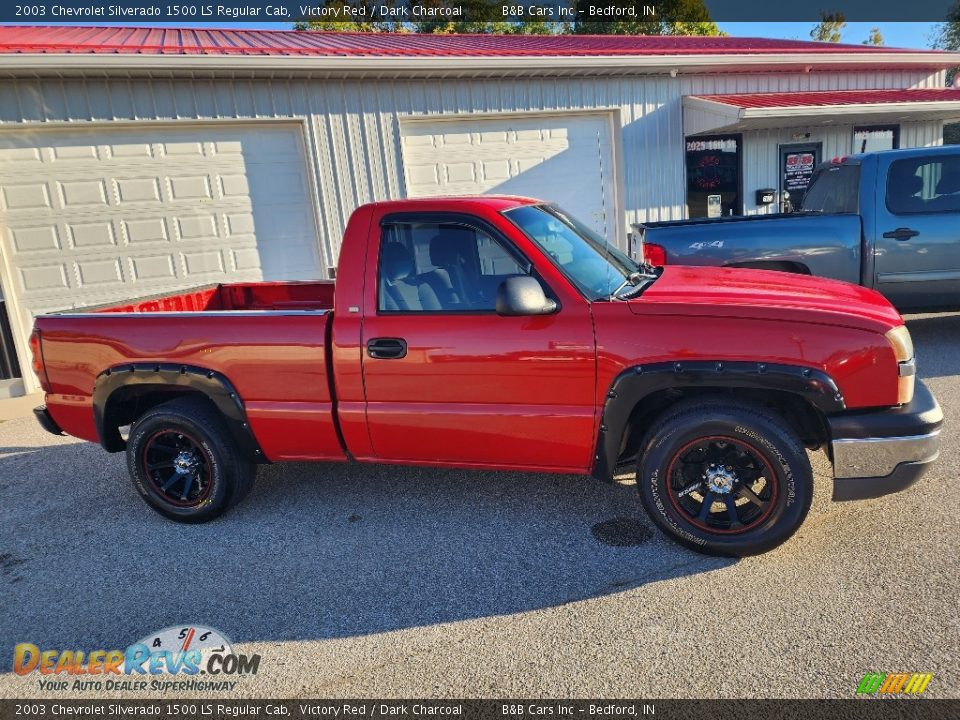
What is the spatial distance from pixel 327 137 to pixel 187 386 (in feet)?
19.2

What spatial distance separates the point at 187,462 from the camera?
13.1ft

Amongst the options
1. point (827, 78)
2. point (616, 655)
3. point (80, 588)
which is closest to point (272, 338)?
point (80, 588)

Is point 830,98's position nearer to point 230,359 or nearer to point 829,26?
point 230,359

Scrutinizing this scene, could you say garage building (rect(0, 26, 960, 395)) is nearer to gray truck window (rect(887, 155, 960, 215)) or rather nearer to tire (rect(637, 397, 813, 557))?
gray truck window (rect(887, 155, 960, 215))

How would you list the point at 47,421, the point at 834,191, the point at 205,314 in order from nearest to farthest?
the point at 205,314 < the point at 47,421 < the point at 834,191

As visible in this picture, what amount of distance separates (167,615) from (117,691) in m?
0.48

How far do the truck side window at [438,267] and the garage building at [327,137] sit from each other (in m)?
5.16

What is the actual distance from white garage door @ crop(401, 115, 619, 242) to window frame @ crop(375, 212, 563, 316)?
5999 mm

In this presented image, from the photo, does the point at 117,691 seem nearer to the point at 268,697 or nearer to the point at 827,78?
the point at 268,697

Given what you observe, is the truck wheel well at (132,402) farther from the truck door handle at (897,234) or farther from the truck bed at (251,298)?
the truck door handle at (897,234)

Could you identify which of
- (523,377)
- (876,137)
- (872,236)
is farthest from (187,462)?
(876,137)

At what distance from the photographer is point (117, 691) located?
263 cm

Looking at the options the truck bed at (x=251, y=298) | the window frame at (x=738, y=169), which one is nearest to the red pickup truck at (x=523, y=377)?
the truck bed at (x=251, y=298)

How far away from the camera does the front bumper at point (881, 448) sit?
300 centimetres
